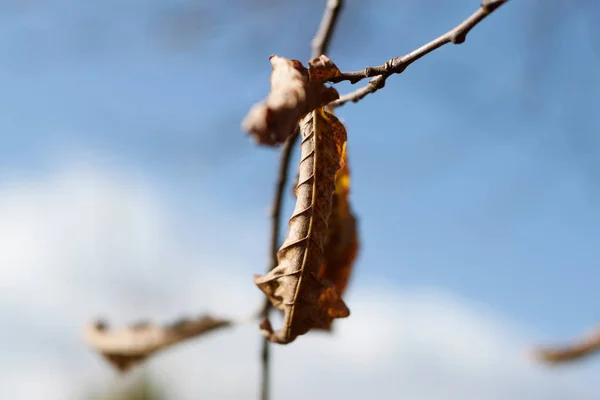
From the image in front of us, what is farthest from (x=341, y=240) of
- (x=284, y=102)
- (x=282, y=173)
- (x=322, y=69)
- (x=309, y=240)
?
(x=284, y=102)

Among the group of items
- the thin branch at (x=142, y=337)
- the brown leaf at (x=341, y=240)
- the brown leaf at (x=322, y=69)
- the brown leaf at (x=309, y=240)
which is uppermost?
the thin branch at (x=142, y=337)

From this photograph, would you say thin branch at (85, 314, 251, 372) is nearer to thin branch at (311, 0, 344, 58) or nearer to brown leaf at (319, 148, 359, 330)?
brown leaf at (319, 148, 359, 330)

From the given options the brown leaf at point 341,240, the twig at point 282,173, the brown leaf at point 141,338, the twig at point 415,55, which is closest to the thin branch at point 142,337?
the brown leaf at point 141,338

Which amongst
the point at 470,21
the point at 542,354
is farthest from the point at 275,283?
the point at 542,354

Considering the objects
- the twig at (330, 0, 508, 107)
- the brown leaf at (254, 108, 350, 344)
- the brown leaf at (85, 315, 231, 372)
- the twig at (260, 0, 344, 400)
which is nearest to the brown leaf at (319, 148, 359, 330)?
the twig at (260, 0, 344, 400)

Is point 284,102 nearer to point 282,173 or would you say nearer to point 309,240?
point 309,240

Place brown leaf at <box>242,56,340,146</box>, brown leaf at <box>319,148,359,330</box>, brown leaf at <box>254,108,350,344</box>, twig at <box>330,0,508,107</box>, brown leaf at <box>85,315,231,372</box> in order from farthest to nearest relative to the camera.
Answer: brown leaf at <box>85,315,231,372</box> < brown leaf at <box>319,148,359,330</box> < brown leaf at <box>254,108,350,344</box> < twig at <box>330,0,508,107</box> < brown leaf at <box>242,56,340,146</box>

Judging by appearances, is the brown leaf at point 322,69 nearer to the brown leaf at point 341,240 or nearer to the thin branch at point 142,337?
the brown leaf at point 341,240
